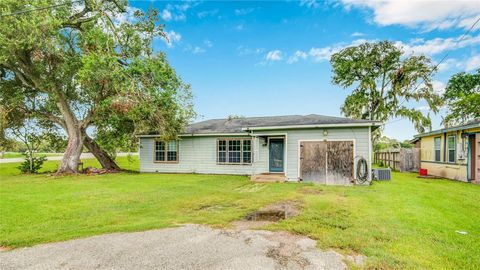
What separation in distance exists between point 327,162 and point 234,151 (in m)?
5.28

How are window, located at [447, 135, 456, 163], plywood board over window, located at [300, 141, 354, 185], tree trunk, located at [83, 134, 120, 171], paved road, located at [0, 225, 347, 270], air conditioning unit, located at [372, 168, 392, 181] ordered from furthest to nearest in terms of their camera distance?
tree trunk, located at [83, 134, 120, 171]
window, located at [447, 135, 456, 163]
air conditioning unit, located at [372, 168, 392, 181]
plywood board over window, located at [300, 141, 354, 185]
paved road, located at [0, 225, 347, 270]

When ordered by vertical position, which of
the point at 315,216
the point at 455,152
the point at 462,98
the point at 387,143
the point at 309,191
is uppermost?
the point at 462,98

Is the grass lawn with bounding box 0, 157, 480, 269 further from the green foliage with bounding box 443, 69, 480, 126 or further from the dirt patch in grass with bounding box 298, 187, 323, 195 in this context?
the green foliage with bounding box 443, 69, 480, 126

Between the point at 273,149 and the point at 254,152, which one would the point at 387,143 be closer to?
the point at 273,149

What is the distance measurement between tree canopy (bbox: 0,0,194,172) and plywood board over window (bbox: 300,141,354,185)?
7201mm

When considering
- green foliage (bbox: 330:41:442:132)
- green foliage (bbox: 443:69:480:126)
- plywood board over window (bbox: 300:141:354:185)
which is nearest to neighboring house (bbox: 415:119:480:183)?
plywood board over window (bbox: 300:141:354:185)

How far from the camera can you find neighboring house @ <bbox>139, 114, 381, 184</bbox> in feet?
36.2

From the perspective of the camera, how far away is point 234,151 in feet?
48.5

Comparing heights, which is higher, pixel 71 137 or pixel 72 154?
pixel 71 137

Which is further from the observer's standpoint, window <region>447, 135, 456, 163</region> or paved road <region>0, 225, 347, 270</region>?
window <region>447, 135, 456, 163</region>

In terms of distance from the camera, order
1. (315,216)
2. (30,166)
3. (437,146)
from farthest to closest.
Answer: (30,166) → (437,146) → (315,216)

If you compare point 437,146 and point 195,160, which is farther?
point 437,146

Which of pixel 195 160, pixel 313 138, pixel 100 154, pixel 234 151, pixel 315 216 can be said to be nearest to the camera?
pixel 315 216

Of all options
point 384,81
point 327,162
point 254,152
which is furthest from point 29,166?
point 384,81
